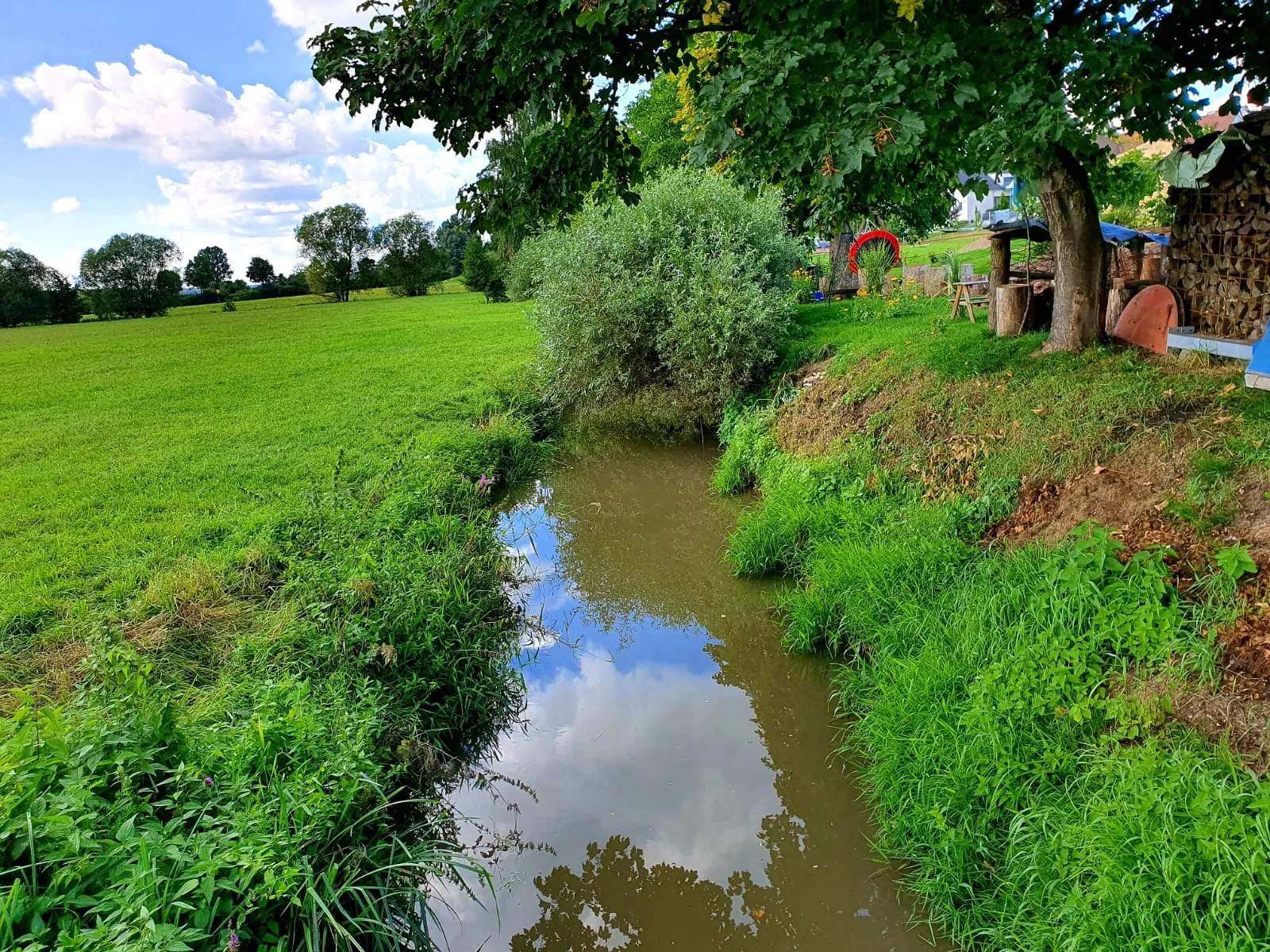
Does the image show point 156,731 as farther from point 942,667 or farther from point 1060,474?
point 1060,474

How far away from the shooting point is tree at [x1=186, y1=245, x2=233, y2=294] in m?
41.2

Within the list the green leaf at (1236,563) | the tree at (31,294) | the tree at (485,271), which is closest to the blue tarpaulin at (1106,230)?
the green leaf at (1236,563)

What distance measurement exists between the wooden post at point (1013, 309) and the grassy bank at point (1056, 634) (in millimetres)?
1712

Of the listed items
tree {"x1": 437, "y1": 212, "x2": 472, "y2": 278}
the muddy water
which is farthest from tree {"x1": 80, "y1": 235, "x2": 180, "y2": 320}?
the muddy water

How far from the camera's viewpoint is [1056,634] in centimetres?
418

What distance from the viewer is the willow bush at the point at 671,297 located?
11047 mm

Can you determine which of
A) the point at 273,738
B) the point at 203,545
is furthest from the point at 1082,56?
the point at 203,545

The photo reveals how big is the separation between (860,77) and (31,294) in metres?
38.5

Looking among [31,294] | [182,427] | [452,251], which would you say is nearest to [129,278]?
[31,294]

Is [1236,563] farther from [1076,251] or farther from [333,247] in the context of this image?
[333,247]

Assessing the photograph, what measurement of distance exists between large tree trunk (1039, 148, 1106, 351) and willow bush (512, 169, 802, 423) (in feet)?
13.2

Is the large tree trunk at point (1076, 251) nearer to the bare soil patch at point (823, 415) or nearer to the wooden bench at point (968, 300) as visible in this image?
the bare soil patch at point (823, 415)

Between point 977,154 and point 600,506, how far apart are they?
5767mm

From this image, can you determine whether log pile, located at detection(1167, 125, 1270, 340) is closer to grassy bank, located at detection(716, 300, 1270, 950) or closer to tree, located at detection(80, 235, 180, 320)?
grassy bank, located at detection(716, 300, 1270, 950)
